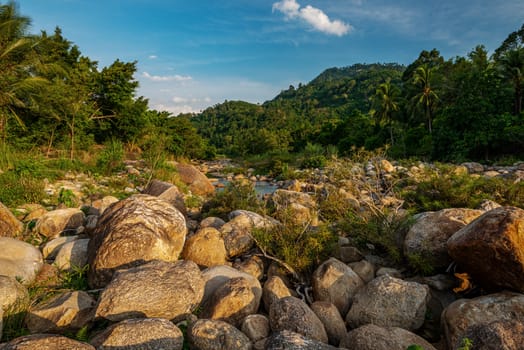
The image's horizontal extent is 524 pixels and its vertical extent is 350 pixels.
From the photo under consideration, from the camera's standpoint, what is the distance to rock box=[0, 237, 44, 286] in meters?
3.71

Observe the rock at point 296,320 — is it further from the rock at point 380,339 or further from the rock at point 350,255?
the rock at point 350,255

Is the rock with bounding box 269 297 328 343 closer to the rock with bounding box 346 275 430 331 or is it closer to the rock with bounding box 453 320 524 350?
the rock with bounding box 346 275 430 331

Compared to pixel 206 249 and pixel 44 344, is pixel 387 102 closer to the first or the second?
pixel 206 249

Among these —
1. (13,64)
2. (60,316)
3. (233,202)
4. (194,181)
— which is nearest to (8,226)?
(60,316)

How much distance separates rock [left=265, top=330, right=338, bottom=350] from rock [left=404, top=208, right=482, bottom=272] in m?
2.31

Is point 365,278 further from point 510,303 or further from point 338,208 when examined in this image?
point 338,208

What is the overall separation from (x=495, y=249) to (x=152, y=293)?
3.56m

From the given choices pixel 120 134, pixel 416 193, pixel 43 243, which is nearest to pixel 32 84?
pixel 120 134

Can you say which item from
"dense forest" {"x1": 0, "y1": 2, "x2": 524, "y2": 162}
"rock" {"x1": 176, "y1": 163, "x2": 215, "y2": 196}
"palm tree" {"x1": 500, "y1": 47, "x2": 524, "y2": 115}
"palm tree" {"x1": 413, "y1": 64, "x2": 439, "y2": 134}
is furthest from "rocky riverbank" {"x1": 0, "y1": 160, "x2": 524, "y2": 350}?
"palm tree" {"x1": 413, "y1": 64, "x2": 439, "y2": 134}

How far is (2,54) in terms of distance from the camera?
14.4m

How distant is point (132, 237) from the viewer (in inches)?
152

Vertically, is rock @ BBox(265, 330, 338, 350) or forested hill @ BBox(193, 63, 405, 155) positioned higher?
A: forested hill @ BBox(193, 63, 405, 155)

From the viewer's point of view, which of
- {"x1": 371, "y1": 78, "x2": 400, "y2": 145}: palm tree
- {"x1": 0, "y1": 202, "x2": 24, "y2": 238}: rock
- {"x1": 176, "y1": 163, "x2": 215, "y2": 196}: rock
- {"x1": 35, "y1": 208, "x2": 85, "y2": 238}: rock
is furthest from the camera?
{"x1": 371, "y1": 78, "x2": 400, "y2": 145}: palm tree

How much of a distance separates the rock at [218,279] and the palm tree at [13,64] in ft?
52.7
